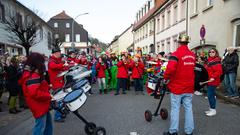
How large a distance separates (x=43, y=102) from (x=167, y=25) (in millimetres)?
22463

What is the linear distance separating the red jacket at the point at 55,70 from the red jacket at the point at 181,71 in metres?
2.94

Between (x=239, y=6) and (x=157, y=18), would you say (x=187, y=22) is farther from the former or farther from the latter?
(x=157, y=18)

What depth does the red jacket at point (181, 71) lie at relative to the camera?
4383 millimetres

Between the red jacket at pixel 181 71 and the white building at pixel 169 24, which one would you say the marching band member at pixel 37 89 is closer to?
the red jacket at pixel 181 71

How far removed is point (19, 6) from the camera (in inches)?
896

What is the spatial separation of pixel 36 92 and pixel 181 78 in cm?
275

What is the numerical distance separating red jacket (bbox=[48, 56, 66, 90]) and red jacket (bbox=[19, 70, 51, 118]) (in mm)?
2080

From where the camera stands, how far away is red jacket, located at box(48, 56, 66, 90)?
5.86 metres

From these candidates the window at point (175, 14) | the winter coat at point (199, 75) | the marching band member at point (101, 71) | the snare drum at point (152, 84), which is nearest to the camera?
the winter coat at point (199, 75)

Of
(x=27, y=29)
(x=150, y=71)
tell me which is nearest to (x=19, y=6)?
(x=27, y=29)

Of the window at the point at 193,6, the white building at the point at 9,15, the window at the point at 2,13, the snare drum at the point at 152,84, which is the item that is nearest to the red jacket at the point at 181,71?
the snare drum at the point at 152,84

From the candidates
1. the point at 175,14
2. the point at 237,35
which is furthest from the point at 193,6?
the point at 237,35

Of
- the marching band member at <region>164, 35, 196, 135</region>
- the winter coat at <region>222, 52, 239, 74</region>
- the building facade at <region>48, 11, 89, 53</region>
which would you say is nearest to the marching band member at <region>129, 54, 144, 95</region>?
the winter coat at <region>222, 52, 239, 74</region>

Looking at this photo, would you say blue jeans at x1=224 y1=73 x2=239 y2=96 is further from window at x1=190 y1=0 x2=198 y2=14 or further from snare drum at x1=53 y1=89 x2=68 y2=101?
window at x1=190 y1=0 x2=198 y2=14
